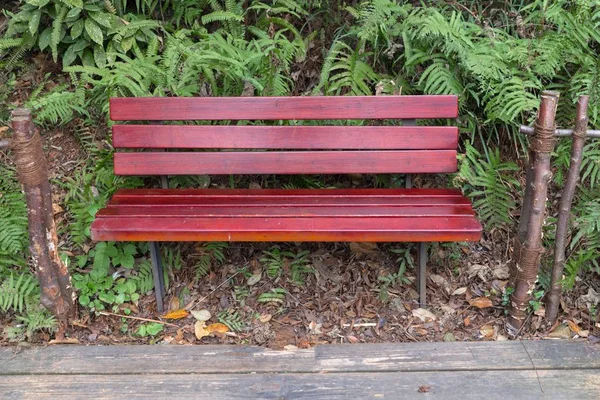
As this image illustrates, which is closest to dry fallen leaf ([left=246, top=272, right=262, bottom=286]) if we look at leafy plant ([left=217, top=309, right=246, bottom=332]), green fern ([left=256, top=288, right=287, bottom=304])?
green fern ([left=256, top=288, right=287, bottom=304])

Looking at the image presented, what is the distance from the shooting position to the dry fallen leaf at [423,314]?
3.20 meters

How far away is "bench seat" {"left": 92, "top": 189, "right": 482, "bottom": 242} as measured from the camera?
9.16ft

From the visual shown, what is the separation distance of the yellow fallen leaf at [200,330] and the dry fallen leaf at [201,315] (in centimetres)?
3

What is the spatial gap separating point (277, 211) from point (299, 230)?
0.81 ft

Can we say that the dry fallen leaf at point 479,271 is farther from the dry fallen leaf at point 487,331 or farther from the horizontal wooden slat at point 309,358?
the horizontal wooden slat at point 309,358

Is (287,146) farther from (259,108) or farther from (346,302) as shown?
(346,302)

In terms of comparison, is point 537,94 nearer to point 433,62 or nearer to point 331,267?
point 433,62

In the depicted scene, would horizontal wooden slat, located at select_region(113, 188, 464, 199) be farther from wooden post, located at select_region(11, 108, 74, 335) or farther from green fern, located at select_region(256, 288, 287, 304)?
green fern, located at select_region(256, 288, 287, 304)

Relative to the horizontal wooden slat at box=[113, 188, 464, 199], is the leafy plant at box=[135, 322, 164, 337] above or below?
below

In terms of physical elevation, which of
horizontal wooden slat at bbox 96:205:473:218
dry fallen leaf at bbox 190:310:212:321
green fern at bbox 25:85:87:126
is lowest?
dry fallen leaf at bbox 190:310:212:321

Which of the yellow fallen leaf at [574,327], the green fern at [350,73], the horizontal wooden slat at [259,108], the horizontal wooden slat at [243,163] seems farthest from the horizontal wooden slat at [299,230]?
the green fern at [350,73]

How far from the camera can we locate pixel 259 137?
3305 mm

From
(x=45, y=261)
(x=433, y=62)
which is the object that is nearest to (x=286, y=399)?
(x=45, y=261)

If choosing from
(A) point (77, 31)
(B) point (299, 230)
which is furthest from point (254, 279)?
(A) point (77, 31)
